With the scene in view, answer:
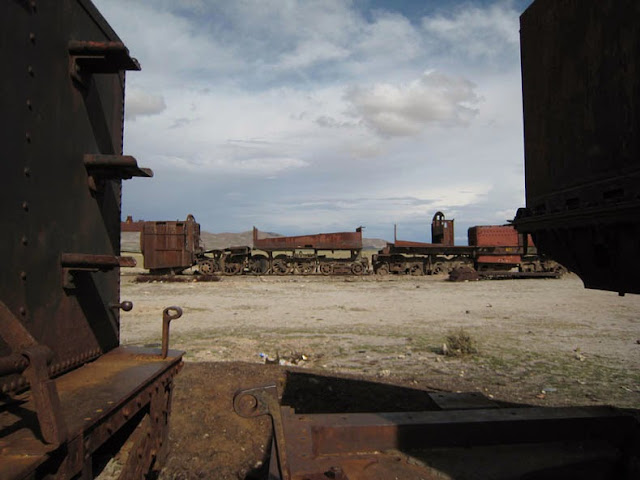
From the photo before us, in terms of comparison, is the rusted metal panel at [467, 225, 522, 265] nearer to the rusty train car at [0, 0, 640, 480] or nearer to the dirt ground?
the dirt ground

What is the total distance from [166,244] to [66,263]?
19.7 metres

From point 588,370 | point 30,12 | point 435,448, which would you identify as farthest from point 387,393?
point 30,12

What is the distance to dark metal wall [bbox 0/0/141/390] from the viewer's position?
188cm

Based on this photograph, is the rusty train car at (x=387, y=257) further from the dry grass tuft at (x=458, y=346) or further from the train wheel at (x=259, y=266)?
the dry grass tuft at (x=458, y=346)

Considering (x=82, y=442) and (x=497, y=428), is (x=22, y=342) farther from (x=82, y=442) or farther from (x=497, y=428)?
(x=497, y=428)

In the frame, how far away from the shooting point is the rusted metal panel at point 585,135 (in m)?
1.79

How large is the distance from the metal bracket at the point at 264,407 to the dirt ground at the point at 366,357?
1.68m

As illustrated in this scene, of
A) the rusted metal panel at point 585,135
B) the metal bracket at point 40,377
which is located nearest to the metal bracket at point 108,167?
the metal bracket at point 40,377

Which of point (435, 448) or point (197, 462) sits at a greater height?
point (435, 448)

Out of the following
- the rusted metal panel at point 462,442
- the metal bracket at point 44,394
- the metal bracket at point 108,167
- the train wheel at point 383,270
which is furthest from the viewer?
the train wheel at point 383,270

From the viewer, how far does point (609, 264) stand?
2082 mm

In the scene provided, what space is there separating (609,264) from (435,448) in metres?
1.25

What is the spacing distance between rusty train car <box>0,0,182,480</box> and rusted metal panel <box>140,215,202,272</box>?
18.8 metres

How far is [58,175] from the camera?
2252 mm
